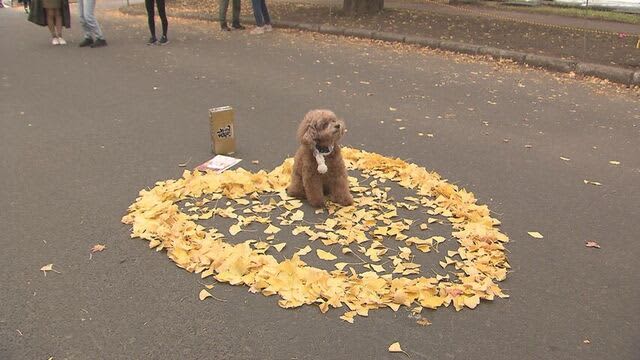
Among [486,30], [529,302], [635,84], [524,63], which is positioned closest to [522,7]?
[486,30]

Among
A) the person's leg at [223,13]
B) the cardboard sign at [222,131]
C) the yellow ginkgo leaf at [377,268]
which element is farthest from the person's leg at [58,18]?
the yellow ginkgo leaf at [377,268]

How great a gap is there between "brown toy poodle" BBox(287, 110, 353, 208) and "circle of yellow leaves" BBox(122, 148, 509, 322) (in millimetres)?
208

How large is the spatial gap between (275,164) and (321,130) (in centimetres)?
143

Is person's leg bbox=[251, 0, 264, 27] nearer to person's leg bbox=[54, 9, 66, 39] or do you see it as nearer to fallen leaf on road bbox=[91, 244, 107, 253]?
person's leg bbox=[54, 9, 66, 39]

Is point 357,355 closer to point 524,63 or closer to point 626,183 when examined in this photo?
point 626,183

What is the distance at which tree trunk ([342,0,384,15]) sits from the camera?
44.7ft

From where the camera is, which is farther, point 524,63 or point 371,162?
point 524,63

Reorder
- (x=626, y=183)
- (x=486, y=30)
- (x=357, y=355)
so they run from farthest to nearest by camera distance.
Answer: (x=486, y=30)
(x=626, y=183)
(x=357, y=355)

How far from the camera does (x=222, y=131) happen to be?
17.7 ft

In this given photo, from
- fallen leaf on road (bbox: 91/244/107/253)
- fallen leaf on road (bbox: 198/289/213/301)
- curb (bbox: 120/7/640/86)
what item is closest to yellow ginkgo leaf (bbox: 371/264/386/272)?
fallen leaf on road (bbox: 198/289/213/301)

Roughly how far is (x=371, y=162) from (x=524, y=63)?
5966 millimetres

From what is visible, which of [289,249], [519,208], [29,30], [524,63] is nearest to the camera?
[289,249]

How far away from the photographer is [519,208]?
14.7ft

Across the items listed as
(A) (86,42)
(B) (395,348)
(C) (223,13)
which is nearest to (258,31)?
(C) (223,13)
